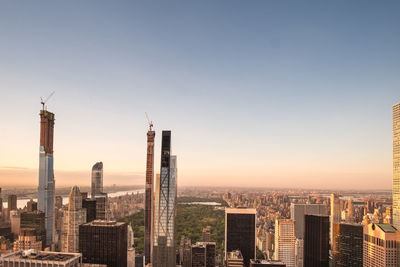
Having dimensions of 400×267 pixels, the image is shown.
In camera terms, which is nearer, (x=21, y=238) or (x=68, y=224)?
(x=21, y=238)

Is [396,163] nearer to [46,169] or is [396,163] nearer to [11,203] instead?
[11,203]

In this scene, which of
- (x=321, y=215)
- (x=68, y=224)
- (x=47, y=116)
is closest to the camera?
(x=321, y=215)

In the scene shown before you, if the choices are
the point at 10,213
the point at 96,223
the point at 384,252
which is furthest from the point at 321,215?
the point at 10,213

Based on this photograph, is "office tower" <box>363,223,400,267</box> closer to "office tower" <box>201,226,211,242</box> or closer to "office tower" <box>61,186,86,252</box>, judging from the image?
"office tower" <box>201,226,211,242</box>

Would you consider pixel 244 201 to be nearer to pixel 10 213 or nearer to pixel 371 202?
pixel 371 202

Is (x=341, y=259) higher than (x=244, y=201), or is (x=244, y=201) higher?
(x=244, y=201)

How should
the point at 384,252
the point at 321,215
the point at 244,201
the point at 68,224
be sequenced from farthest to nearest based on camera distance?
1. the point at 244,201
2. the point at 68,224
3. the point at 321,215
4. the point at 384,252

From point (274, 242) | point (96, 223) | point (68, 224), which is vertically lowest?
point (274, 242)
